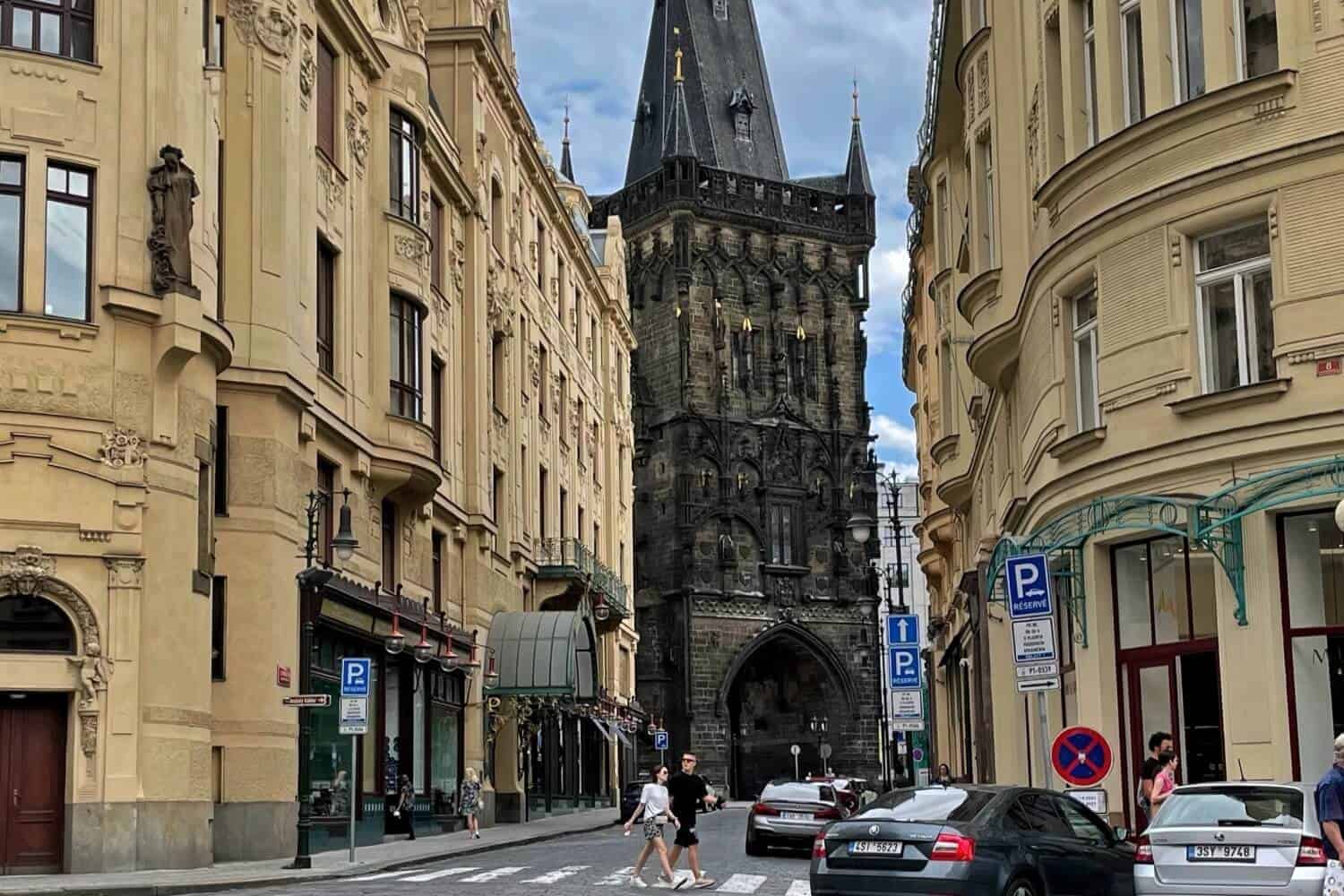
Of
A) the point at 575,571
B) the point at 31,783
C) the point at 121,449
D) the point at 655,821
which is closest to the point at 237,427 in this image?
the point at 121,449

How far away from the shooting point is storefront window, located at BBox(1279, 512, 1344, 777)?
17219 mm

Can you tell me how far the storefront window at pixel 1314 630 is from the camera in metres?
17.2

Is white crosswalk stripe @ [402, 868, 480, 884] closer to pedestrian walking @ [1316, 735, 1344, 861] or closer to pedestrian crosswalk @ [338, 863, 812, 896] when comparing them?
pedestrian crosswalk @ [338, 863, 812, 896]

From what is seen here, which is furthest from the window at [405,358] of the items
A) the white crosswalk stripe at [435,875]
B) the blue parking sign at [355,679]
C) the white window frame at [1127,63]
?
the white window frame at [1127,63]

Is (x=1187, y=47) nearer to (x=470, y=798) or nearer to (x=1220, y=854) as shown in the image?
(x=1220, y=854)

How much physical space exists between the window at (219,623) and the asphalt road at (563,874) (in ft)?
Result: 14.9

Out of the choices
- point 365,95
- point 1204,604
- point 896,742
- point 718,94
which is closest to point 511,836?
point 365,95

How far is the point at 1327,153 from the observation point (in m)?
17.5

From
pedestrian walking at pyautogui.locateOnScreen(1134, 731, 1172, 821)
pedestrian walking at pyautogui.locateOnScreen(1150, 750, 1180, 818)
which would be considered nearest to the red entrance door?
pedestrian walking at pyautogui.locateOnScreen(1134, 731, 1172, 821)

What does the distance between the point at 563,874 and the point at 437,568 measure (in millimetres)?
18051

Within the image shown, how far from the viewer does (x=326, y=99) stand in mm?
34312

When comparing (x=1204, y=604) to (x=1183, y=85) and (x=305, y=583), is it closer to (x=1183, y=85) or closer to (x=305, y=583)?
(x=1183, y=85)

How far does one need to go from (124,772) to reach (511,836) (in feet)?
48.8

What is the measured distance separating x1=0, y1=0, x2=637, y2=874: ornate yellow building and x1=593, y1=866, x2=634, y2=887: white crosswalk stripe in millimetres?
4714
